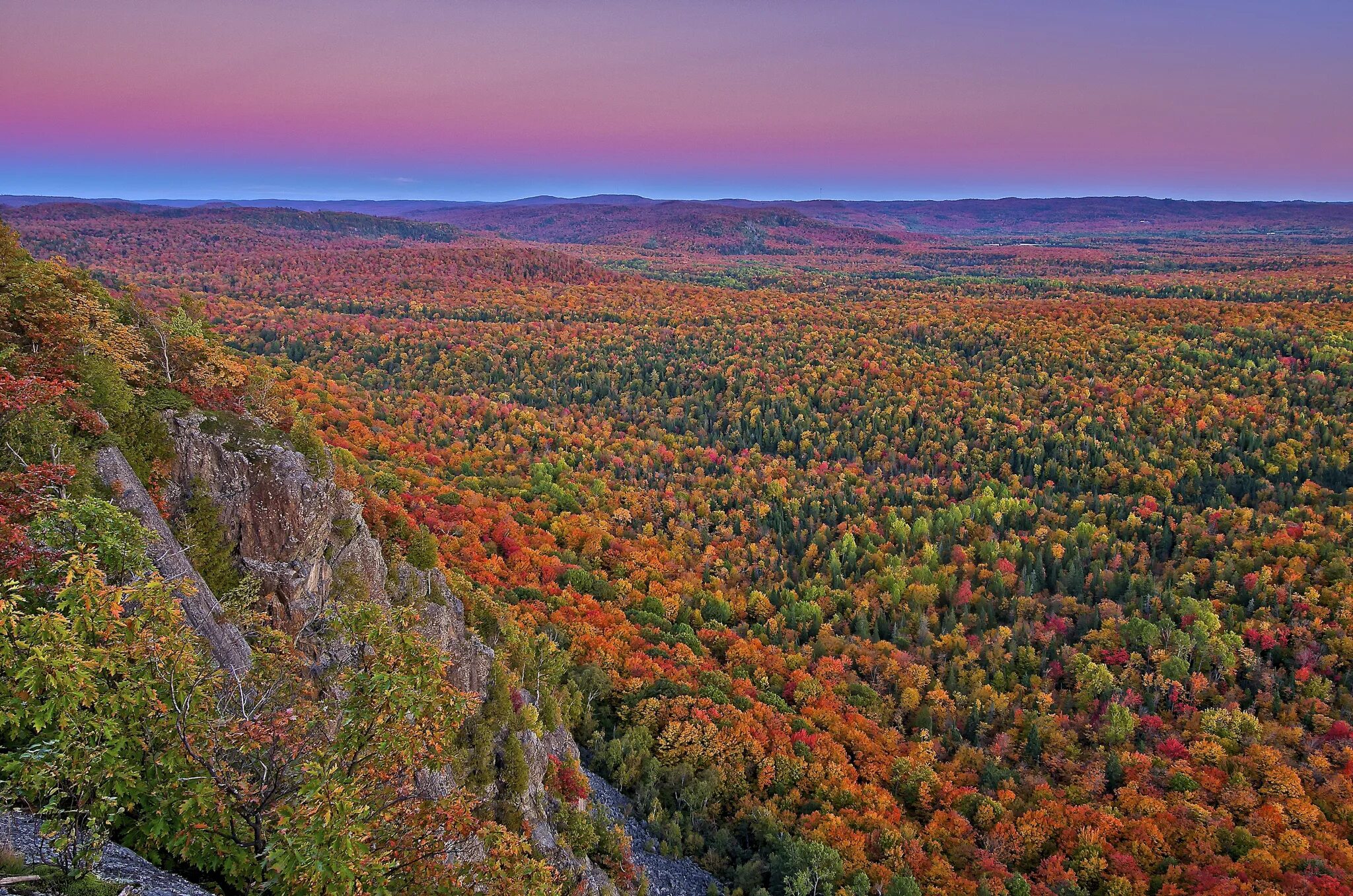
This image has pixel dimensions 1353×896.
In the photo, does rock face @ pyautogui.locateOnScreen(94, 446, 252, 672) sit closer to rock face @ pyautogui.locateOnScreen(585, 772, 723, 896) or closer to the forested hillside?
the forested hillside

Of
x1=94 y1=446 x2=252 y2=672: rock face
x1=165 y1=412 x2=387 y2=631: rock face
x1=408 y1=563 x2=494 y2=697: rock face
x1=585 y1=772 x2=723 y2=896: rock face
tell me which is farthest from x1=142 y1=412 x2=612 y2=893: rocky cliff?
x1=585 y1=772 x2=723 y2=896: rock face

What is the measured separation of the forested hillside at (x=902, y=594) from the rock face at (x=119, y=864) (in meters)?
1.30

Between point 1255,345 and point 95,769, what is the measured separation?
798 ft

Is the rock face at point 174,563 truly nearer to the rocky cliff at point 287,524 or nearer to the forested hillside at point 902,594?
the rocky cliff at point 287,524

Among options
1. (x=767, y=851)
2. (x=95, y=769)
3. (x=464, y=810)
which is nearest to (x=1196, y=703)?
(x=767, y=851)

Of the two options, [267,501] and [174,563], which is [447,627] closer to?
[267,501]

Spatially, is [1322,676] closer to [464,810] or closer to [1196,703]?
[1196,703]

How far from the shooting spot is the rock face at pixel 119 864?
1168cm

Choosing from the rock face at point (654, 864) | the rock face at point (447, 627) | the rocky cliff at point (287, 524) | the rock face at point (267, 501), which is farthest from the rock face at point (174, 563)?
the rock face at point (654, 864)

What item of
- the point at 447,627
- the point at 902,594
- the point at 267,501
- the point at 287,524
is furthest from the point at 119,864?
the point at 902,594

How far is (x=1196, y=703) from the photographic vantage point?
83.7 metres

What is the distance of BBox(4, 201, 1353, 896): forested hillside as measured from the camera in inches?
2215

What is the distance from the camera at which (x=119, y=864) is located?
40.0ft

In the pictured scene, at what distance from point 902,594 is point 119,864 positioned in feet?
345
